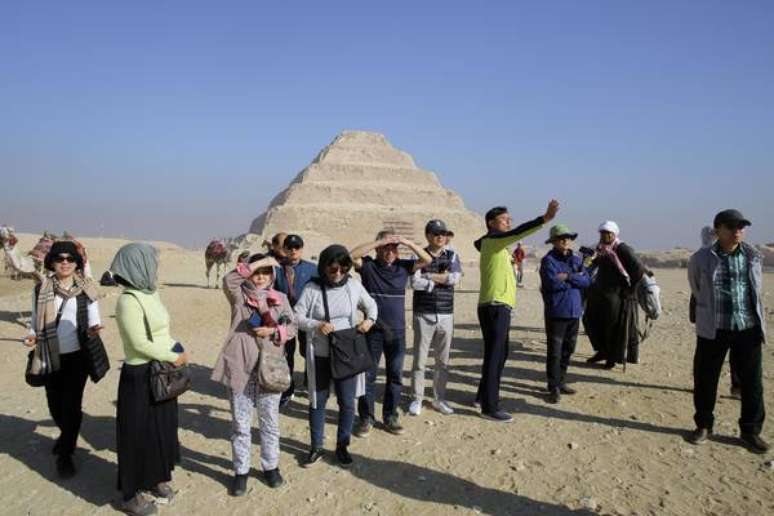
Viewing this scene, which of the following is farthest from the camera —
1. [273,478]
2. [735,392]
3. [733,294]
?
[735,392]

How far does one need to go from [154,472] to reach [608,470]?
9.47 feet

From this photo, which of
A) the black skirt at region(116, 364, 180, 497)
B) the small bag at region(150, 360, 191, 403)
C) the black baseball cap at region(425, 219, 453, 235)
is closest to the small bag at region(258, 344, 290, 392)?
the small bag at region(150, 360, 191, 403)

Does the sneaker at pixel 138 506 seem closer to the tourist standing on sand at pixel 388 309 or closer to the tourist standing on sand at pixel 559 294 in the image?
the tourist standing on sand at pixel 388 309

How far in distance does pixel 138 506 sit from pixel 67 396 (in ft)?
3.35

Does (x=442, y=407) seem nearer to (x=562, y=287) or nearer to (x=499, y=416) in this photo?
(x=499, y=416)

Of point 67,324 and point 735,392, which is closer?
point 67,324

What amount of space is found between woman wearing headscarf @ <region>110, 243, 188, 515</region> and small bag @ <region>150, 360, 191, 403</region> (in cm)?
4

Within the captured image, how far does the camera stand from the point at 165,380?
2.74 meters

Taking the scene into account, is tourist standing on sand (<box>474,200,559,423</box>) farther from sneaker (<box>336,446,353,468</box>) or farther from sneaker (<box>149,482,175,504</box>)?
sneaker (<box>149,482,175,504</box>)

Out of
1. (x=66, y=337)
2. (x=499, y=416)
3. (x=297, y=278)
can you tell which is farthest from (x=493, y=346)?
(x=66, y=337)

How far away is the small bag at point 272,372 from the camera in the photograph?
9.61ft

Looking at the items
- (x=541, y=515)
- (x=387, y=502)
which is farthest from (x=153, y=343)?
(x=541, y=515)

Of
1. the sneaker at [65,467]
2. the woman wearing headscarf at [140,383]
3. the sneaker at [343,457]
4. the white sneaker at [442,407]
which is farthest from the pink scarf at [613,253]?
the sneaker at [65,467]

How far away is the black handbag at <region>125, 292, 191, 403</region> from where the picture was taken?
2707 mm
